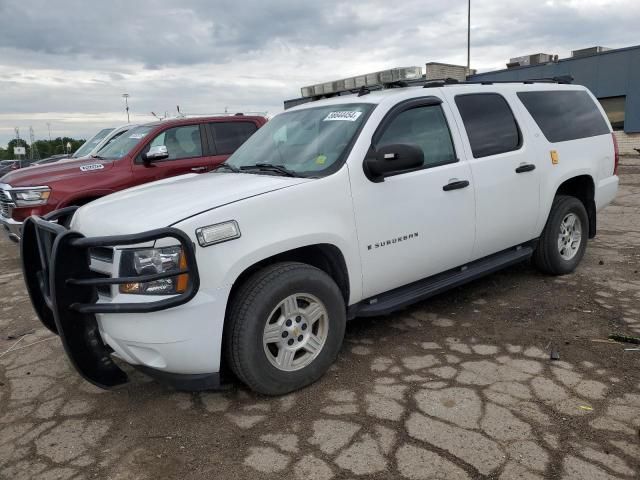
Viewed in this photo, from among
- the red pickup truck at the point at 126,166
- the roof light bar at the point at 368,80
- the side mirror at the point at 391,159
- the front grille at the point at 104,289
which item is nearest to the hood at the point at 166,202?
the front grille at the point at 104,289

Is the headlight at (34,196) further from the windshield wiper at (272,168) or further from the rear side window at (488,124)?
the rear side window at (488,124)

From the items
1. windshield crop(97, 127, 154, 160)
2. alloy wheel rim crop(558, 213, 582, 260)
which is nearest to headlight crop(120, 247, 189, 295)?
alloy wheel rim crop(558, 213, 582, 260)

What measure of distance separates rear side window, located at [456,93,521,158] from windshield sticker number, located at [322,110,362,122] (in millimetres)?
972

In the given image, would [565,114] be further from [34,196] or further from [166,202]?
[34,196]

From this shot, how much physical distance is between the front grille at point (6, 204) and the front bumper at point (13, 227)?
0.07 m

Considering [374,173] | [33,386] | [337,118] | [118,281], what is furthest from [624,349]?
[33,386]

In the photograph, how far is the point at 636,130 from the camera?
21.5m

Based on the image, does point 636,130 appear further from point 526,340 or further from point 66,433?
point 66,433

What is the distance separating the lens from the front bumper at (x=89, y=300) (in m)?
2.66

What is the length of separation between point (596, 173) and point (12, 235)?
22.6 feet

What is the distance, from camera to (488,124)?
4.41m

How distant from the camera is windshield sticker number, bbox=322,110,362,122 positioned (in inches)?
147

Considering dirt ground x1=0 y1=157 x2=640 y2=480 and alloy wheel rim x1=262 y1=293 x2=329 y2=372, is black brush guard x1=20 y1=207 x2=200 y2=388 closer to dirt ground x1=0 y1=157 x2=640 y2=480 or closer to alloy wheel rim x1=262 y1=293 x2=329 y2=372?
dirt ground x1=0 y1=157 x2=640 y2=480

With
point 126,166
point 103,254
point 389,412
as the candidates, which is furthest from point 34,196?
point 389,412
